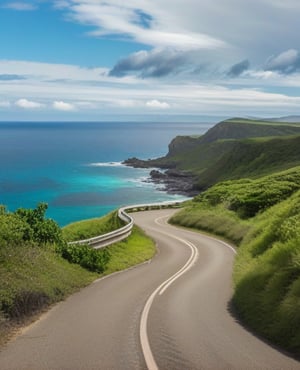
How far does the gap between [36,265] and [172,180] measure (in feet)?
388

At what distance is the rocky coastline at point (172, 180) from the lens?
115m

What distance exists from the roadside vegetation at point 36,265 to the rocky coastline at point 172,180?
294 feet

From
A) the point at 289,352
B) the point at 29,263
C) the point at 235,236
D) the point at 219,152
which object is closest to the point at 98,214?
the point at 235,236

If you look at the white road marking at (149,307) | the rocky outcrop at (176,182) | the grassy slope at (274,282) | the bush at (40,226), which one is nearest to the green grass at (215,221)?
the white road marking at (149,307)

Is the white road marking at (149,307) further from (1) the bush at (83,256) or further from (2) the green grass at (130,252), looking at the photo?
(1) the bush at (83,256)

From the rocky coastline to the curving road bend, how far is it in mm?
92722

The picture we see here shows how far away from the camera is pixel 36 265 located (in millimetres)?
14859

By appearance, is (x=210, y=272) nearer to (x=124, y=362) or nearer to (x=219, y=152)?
(x=124, y=362)

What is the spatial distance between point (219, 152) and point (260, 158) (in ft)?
180

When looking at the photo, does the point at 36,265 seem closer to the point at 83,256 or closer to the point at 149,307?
the point at 149,307

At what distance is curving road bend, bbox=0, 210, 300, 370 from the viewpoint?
8.74 m

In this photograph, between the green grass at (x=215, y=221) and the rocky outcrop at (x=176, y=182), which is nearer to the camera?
the green grass at (x=215, y=221)

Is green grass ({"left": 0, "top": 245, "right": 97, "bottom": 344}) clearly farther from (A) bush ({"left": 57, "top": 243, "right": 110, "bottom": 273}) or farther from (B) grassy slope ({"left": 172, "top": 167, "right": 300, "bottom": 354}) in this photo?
(B) grassy slope ({"left": 172, "top": 167, "right": 300, "bottom": 354})

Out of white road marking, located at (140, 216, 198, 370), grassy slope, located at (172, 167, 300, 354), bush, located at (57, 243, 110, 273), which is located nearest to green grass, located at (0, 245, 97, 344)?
bush, located at (57, 243, 110, 273)
